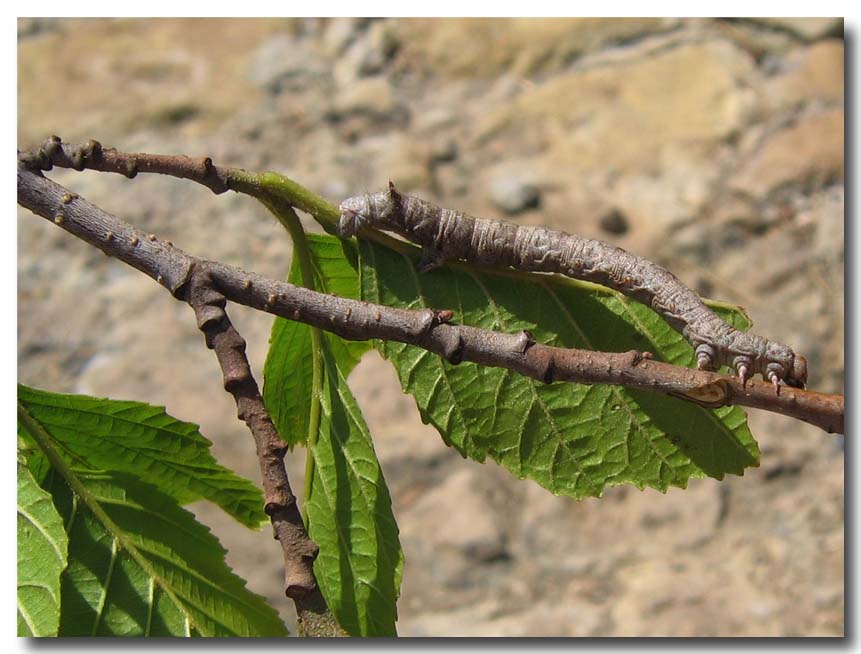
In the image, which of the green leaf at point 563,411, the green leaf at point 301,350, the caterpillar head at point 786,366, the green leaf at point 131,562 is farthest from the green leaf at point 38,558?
the caterpillar head at point 786,366

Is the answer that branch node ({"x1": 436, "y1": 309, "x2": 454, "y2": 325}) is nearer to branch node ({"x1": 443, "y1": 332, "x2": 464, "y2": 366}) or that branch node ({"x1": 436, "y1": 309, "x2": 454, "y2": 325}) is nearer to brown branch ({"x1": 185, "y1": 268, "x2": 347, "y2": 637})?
branch node ({"x1": 443, "y1": 332, "x2": 464, "y2": 366})

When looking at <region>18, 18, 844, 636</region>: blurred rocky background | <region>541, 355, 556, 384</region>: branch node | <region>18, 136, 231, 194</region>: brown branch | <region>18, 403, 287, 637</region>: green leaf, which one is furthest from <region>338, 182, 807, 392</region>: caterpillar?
<region>18, 18, 844, 636</region>: blurred rocky background

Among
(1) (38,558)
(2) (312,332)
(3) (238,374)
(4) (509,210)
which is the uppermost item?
(4) (509,210)

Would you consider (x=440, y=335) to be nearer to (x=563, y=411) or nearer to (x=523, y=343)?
(x=523, y=343)

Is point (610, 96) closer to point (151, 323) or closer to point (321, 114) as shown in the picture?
point (321, 114)

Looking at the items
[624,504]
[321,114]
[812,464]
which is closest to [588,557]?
[624,504]

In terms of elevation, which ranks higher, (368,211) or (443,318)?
(368,211)

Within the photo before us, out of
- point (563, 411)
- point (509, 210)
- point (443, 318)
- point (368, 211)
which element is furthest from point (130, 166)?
point (509, 210)
